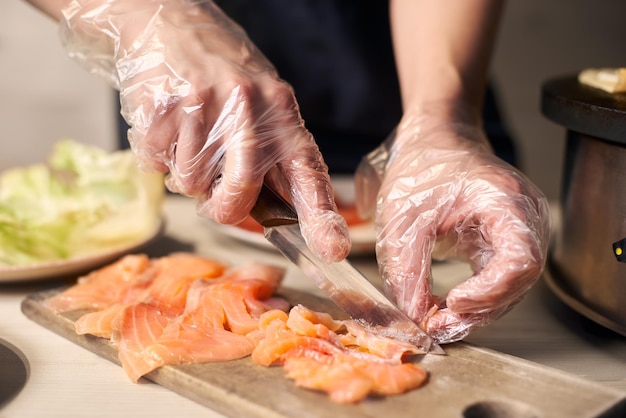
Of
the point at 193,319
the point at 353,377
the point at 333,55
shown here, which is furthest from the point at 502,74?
the point at 353,377

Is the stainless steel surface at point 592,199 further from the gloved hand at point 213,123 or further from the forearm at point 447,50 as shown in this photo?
the gloved hand at point 213,123

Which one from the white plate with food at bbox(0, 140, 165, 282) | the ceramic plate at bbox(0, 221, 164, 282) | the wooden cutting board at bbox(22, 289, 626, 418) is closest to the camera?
the wooden cutting board at bbox(22, 289, 626, 418)

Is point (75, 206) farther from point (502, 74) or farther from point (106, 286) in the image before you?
point (502, 74)

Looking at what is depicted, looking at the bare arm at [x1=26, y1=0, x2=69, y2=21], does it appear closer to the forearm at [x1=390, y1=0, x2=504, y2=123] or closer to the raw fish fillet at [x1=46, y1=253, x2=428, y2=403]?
the raw fish fillet at [x1=46, y1=253, x2=428, y2=403]

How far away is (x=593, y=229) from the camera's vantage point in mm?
1293

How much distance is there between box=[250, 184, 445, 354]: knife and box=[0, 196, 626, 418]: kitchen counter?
0.68 feet

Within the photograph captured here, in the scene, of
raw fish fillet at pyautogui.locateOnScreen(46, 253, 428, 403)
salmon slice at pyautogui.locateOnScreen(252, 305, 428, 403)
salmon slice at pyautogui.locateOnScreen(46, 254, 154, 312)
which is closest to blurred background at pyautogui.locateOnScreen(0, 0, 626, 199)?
salmon slice at pyautogui.locateOnScreen(46, 254, 154, 312)

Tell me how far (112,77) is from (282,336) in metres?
0.66

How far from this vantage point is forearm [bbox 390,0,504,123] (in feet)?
5.11

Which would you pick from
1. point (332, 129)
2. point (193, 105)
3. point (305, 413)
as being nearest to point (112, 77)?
point (193, 105)

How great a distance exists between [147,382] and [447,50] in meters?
1.00

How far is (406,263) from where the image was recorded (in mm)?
1247

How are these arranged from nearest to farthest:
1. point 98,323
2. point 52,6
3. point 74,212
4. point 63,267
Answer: point 98,323, point 52,6, point 63,267, point 74,212

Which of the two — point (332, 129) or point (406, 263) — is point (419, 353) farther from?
point (332, 129)
